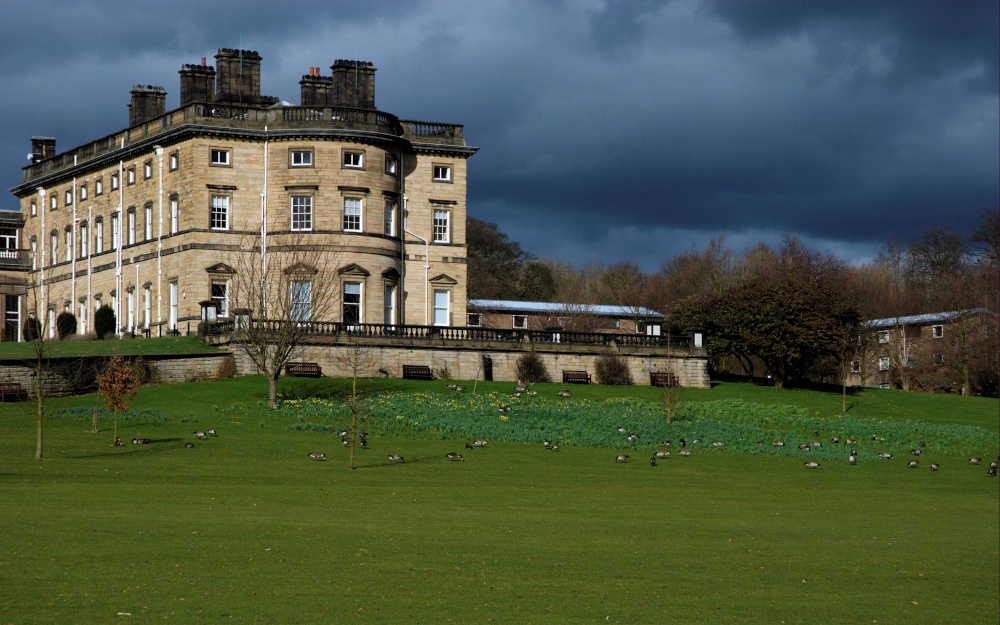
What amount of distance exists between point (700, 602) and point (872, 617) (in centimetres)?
242

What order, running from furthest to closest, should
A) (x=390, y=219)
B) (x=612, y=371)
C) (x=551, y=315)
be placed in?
(x=551, y=315) < (x=390, y=219) < (x=612, y=371)

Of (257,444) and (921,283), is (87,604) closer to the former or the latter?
(257,444)

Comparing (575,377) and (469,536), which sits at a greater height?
(575,377)

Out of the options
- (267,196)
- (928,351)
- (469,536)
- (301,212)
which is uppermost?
(267,196)

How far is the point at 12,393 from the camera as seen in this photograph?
4738cm

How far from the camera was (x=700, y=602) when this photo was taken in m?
18.1

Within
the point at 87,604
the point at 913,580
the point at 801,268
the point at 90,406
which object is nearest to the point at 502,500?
the point at 913,580

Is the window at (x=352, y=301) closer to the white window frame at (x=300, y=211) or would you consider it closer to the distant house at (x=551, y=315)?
the white window frame at (x=300, y=211)

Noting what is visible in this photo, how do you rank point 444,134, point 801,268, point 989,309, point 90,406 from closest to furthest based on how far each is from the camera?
point 90,406, point 989,309, point 444,134, point 801,268

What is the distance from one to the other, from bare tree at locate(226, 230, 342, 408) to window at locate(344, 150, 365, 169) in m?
4.46

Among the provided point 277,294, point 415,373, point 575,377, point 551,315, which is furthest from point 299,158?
point 551,315

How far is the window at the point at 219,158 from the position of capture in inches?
2591

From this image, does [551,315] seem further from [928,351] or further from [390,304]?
[390,304]

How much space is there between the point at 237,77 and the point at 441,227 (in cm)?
1429
